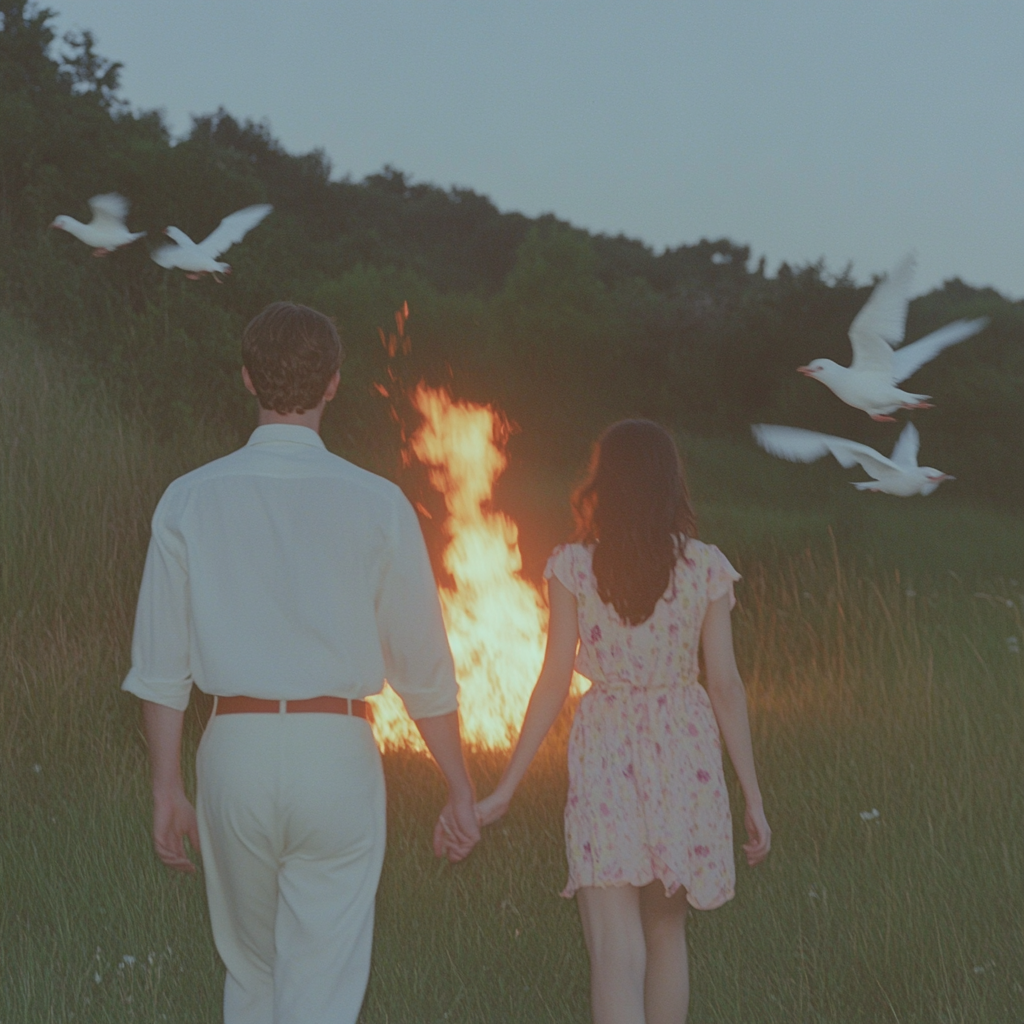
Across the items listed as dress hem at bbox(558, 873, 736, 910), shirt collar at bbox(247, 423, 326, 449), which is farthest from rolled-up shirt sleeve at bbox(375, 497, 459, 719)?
dress hem at bbox(558, 873, 736, 910)

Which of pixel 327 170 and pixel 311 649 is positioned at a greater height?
pixel 327 170

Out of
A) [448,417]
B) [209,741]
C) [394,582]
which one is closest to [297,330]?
[394,582]

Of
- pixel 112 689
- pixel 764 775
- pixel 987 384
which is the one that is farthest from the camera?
pixel 987 384

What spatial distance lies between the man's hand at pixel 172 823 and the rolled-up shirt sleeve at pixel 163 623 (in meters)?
0.24

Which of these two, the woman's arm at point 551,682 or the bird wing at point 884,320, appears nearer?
the woman's arm at point 551,682

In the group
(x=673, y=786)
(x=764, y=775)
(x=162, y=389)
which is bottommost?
(x=764, y=775)

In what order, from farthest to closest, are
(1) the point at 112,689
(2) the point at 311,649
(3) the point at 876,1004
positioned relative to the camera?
(1) the point at 112,689, (3) the point at 876,1004, (2) the point at 311,649

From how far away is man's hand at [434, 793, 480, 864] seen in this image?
10.8 feet

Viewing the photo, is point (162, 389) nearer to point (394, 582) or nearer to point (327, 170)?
point (394, 582)

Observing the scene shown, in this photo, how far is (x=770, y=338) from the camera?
976 inches

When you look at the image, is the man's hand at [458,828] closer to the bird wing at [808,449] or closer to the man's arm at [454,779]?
the man's arm at [454,779]

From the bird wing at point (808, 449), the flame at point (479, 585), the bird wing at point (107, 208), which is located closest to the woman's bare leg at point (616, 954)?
the bird wing at point (808, 449)

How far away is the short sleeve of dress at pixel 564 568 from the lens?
12.1ft

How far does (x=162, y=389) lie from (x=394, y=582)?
46.8 ft
